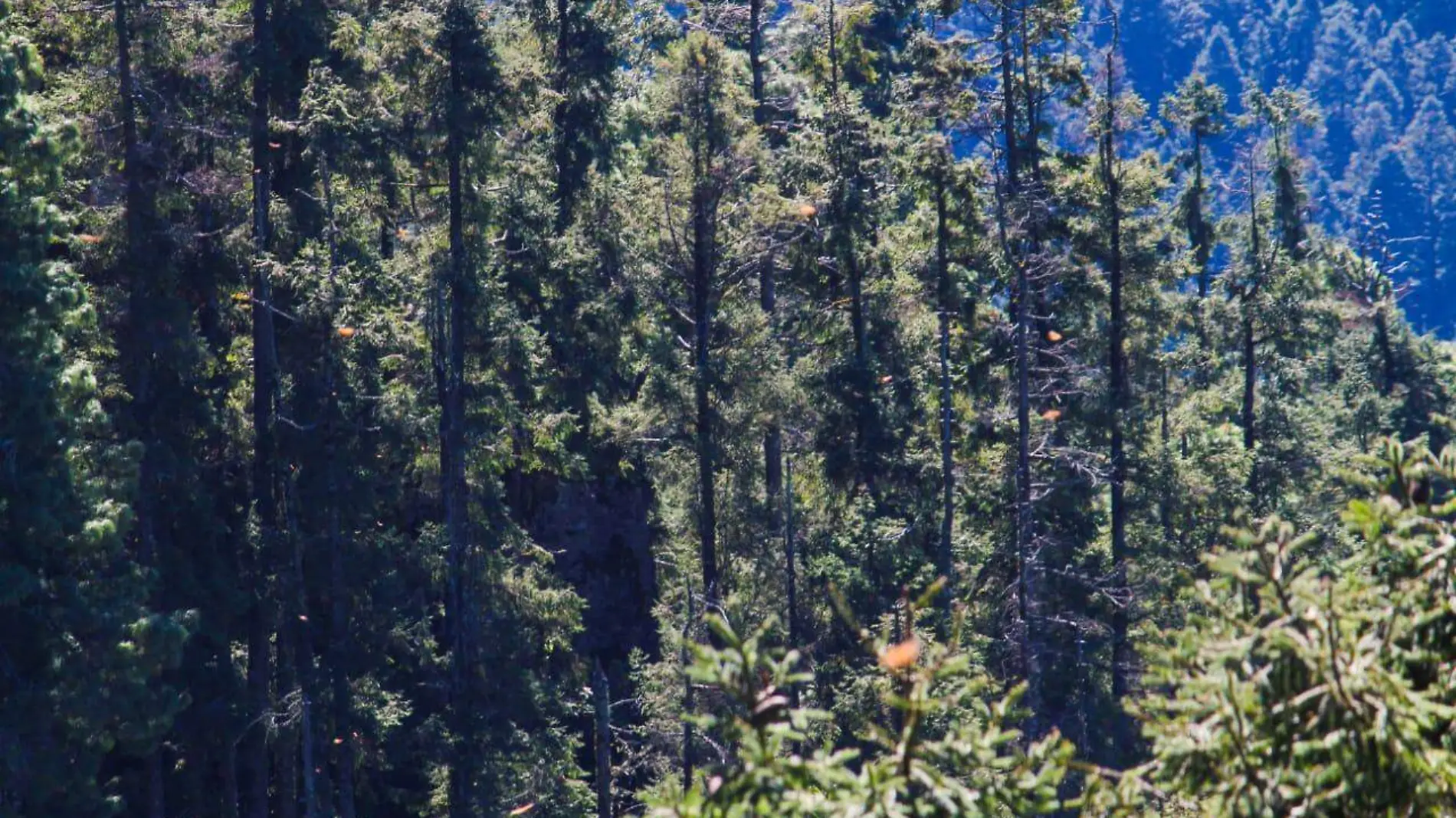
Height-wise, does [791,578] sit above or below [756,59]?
below

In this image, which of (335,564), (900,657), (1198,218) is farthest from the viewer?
(1198,218)

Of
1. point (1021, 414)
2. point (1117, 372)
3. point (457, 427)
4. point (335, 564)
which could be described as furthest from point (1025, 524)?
point (335, 564)

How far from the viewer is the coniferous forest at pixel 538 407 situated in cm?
2328

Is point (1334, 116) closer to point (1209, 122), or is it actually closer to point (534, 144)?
point (1209, 122)

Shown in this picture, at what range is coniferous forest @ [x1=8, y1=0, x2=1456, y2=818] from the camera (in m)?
23.3

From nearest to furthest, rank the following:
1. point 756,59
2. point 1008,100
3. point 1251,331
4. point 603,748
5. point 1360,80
Result: point 603,748 < point 1008,100 < point 756,59 < point 1251,331 < point 1360,80

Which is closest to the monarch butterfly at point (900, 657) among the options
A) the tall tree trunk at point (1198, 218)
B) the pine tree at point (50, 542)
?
Result: the pine tree at point (50, 542)

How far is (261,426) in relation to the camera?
25.7 m

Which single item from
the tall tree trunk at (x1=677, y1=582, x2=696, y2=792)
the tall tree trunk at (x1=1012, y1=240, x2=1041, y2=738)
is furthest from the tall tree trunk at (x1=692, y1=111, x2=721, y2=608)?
the tall tree trunk at (x1=1012, y1=240, x2=1041, y2=738)

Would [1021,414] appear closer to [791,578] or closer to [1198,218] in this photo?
[791,578]

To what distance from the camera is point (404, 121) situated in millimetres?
26766

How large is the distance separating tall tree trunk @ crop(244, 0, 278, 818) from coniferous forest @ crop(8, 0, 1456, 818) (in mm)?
100

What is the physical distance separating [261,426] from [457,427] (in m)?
3.29

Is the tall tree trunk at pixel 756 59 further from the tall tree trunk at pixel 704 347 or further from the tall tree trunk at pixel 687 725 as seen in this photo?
the tall tree trunk at pixel 687 725
